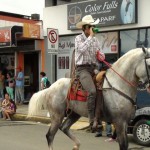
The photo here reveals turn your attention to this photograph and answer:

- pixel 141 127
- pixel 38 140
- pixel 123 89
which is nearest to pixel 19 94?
pixel 38 140

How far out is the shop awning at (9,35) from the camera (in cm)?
1905

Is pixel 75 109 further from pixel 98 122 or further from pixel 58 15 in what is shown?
pixel 58 15

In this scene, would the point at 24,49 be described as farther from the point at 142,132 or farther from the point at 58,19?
the point at 142,132

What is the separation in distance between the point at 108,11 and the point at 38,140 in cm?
791

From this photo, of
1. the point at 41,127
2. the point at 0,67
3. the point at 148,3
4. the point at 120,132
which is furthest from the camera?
the point at 0,67

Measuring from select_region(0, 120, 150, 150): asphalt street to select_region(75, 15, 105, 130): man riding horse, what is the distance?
2.85 meters

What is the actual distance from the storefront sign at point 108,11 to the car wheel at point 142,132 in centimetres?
664

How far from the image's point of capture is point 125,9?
16.4 meters

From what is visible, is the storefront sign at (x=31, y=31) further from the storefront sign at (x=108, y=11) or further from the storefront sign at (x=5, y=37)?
the storefront sign at (x=108, y=11)

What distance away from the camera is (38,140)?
1092cm

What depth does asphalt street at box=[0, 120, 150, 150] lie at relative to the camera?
32.5ft

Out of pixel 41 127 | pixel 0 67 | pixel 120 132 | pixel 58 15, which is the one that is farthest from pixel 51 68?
pixel 120 132

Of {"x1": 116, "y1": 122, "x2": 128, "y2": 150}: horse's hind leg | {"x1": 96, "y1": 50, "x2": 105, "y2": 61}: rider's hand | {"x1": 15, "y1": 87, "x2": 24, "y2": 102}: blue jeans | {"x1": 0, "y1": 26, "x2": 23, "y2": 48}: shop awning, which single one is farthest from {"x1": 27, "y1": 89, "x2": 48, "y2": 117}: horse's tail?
{"x1": 15, "y1": 87, "x2": 24, "y2": 102}: blue jeans

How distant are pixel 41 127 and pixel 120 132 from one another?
741 centimetres
